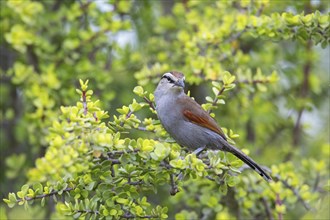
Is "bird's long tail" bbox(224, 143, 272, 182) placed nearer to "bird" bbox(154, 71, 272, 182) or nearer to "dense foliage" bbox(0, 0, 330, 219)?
"bird" bbox(154, 71, 272, 182)

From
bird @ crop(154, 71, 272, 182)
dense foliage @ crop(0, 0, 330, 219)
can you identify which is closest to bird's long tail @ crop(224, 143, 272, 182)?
bird @ crop(154, 71, 272, 182)

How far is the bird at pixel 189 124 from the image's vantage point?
15.5ft

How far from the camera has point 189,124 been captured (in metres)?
4.82

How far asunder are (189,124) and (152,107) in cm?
29

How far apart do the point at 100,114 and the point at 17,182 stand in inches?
141

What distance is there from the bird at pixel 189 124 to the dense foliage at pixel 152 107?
82 mm

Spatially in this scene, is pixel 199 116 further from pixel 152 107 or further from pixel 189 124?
pixel 152 107

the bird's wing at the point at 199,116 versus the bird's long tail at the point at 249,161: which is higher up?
the bird's wing at the point at 199,116

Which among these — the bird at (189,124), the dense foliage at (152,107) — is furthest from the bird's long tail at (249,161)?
the dense foliage at (152,107)

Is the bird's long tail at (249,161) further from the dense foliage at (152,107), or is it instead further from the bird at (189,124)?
the dense foliage at (152,107)

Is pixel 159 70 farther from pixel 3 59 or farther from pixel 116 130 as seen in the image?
pixel 3 59

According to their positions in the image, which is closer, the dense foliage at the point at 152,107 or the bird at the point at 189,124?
the dense foliage at the point at 152,107

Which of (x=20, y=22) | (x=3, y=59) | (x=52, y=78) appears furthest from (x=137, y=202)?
(x=3, y=59)

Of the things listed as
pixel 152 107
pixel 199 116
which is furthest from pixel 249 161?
pixel 152 107
